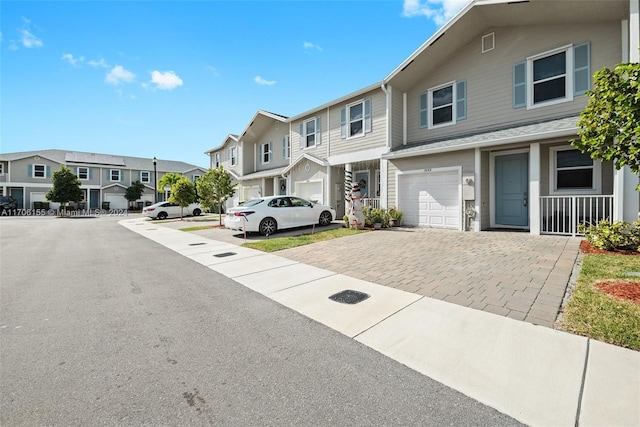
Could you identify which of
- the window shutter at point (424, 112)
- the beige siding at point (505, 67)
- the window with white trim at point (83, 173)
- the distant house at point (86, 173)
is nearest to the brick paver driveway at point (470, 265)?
the beige siding at point (505, 67)

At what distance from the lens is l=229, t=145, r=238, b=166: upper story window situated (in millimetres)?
24766

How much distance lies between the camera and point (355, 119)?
574 inches

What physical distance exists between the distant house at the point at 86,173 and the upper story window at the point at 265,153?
526 inches

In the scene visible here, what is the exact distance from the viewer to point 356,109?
1455 centimetres

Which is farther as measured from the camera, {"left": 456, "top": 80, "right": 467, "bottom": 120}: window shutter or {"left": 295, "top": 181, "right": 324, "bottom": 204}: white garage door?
{"left": 295, "top": 181, "right": 324, "bottom": 204}: white garage door

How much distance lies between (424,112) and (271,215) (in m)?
8.04

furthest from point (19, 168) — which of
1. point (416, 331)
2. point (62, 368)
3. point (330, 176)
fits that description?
point (416, 331)

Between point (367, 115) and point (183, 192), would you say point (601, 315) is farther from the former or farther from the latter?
point (183, 192)

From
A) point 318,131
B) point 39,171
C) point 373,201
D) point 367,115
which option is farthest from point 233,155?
point 39,171

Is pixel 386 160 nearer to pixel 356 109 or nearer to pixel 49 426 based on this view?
pixel 356 109

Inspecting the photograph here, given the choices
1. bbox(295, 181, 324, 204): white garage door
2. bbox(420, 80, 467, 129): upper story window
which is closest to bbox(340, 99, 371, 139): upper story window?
bbox(420, 80, 467, 129): upper story window

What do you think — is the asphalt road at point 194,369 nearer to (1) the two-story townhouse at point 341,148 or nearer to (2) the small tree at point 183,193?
(1) the two-story townhouse at point 341,148

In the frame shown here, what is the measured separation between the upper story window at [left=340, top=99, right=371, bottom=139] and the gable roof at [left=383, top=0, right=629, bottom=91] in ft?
5.52

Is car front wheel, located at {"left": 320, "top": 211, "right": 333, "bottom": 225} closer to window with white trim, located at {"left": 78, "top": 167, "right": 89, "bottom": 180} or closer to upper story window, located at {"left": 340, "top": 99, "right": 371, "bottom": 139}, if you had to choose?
upper story window, located at {"left": 340, "top": 99, "right": 371, "bottom": 139}
